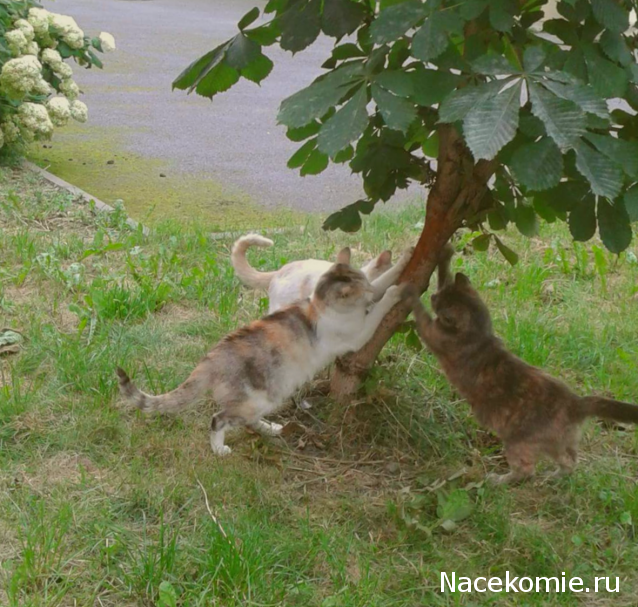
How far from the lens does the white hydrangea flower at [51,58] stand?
7.44 m

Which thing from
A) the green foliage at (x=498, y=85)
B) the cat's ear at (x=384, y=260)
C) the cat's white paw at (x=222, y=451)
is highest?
the green foliage at (x=498, y=85)

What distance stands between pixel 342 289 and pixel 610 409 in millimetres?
1256

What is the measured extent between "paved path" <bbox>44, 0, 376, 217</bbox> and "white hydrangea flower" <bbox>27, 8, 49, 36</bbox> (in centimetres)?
132

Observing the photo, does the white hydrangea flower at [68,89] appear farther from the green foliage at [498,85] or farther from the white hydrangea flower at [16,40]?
the green foliage at [498,85]

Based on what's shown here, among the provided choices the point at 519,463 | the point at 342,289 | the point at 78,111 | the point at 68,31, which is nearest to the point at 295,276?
the point at 342,289

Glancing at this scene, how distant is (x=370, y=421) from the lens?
4109 millimetres

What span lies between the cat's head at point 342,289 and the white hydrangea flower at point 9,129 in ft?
13.1

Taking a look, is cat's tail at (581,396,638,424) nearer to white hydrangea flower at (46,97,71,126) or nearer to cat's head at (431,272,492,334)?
cat's head at (431,272,492,334)

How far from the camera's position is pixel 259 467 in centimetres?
376

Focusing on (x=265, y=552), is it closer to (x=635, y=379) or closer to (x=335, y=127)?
(x=335, y=127)

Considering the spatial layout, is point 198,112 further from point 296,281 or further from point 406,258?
point 406,258

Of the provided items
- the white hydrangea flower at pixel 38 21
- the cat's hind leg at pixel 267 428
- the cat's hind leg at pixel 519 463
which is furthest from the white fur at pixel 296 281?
the white hydrangea flower at pixel 38 21

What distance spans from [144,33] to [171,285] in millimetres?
10659

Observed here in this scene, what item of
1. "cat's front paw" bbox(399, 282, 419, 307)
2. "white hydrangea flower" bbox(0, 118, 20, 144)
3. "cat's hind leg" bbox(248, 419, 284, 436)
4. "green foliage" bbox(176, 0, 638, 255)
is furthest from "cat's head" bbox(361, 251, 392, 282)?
"white hydrangea flower" bbox(0, 118, 20, 144)
